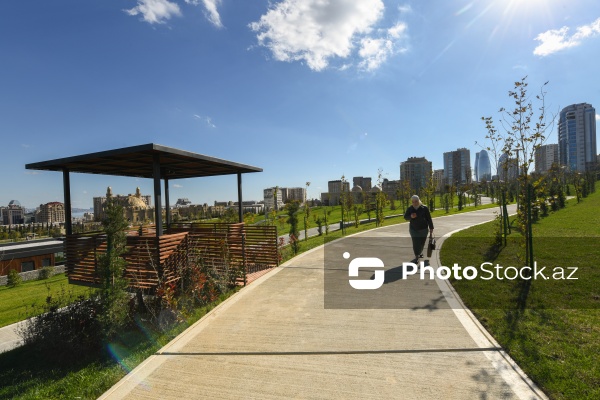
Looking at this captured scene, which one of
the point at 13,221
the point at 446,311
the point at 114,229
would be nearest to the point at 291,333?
the point at 446,311

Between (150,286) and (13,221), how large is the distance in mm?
169830

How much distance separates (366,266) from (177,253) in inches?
181

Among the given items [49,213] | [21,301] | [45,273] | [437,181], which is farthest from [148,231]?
[49,213]

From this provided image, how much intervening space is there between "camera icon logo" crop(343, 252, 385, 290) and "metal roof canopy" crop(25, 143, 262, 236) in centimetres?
449

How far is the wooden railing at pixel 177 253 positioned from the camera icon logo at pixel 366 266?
2.20 meters

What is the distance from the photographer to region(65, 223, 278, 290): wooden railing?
20.8 ft

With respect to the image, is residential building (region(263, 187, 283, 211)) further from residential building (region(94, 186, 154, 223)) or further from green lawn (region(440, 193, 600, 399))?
A: green lawn (region(440, 193, 600, 399))

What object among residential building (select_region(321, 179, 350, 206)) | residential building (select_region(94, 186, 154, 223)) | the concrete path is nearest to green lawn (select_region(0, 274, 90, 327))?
residential building (select_region(94, 186, 154, 223))

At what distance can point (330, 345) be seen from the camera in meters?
3.60

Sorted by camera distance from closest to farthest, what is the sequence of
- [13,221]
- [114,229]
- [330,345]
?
1. [330,345]
2. [114,229]
3. [13,221]

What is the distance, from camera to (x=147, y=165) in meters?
9.57

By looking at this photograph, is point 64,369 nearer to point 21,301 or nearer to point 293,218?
point 293,218

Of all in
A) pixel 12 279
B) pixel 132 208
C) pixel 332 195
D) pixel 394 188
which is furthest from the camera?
pixel 332 195

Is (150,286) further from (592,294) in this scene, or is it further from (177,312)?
(592,294)
